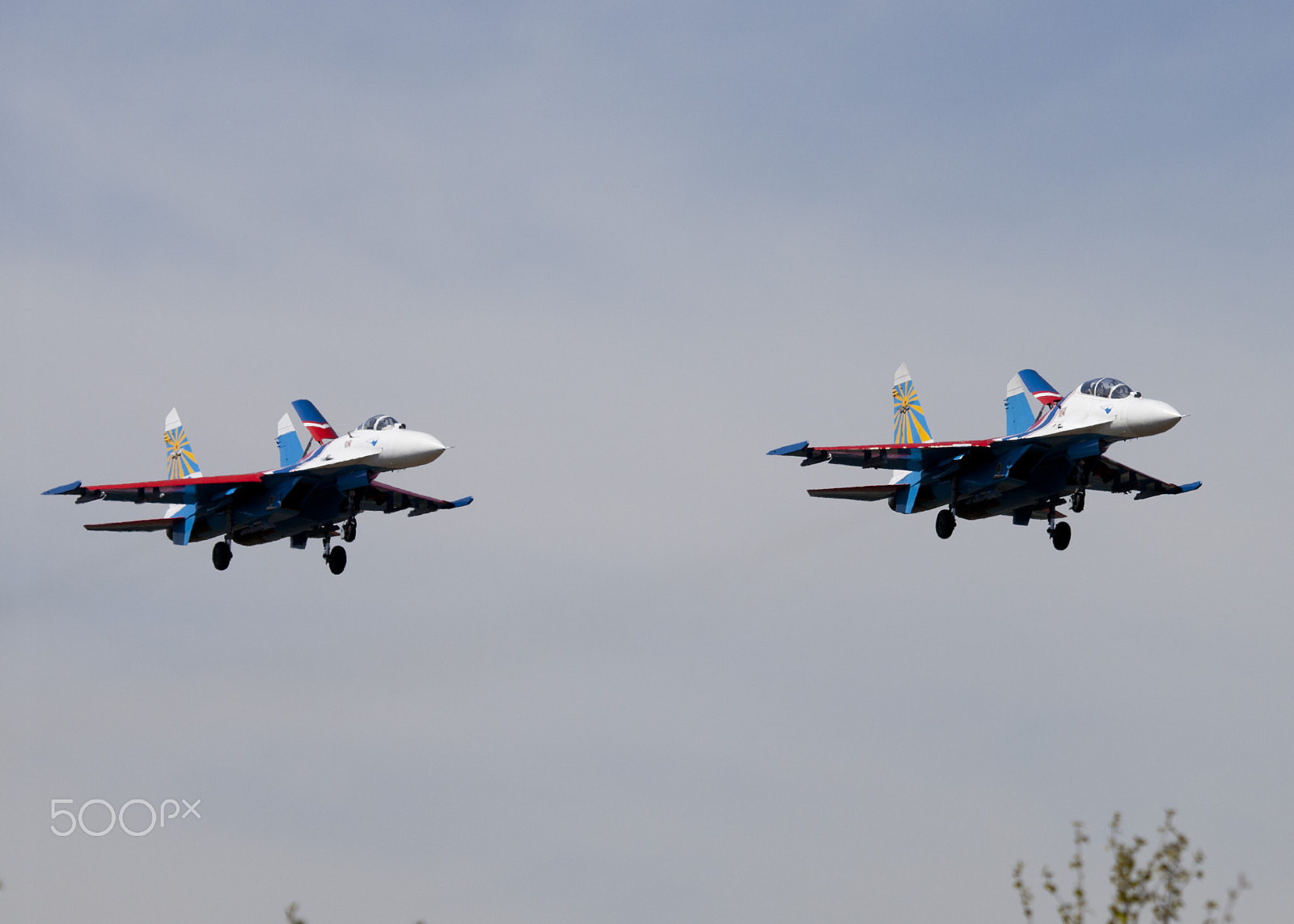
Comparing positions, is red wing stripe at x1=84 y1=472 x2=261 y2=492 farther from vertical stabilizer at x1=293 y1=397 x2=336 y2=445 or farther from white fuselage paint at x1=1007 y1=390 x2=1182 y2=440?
white fuselage paint at x1=1007 y1=390 x2=1182 y2=440

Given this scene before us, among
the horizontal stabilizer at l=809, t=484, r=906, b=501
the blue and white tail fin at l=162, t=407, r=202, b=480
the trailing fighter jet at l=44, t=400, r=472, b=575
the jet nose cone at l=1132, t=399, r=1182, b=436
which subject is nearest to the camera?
the jet nose cone at l=1132, t=399, r=1182, b=436

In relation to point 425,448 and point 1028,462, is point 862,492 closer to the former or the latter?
point 1028,462

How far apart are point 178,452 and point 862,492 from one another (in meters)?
30.0

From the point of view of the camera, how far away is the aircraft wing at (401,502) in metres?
61.9

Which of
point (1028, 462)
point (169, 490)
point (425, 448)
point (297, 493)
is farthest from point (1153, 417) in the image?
point (169, 490)

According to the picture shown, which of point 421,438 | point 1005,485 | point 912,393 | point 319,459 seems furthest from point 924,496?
point 319,459

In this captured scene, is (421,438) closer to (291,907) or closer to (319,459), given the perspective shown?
(319,459)

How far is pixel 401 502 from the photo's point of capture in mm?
62594

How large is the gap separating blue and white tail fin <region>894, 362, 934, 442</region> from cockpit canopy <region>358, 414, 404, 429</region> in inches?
834

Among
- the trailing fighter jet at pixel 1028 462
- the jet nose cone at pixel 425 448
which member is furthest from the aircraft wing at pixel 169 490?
the trailing fighter jet at pixel 1028 462

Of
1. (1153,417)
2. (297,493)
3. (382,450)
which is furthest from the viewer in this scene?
(297,493)

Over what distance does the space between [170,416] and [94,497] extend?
41.6 feet

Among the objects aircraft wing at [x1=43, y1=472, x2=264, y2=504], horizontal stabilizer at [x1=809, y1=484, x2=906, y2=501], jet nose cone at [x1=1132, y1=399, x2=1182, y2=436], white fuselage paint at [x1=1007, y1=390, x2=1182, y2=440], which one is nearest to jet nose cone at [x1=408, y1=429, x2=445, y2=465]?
aircraft wing at [x1=43, y1=472, x2=264, y2=504]

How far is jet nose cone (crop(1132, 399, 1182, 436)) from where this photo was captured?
50.9 m
